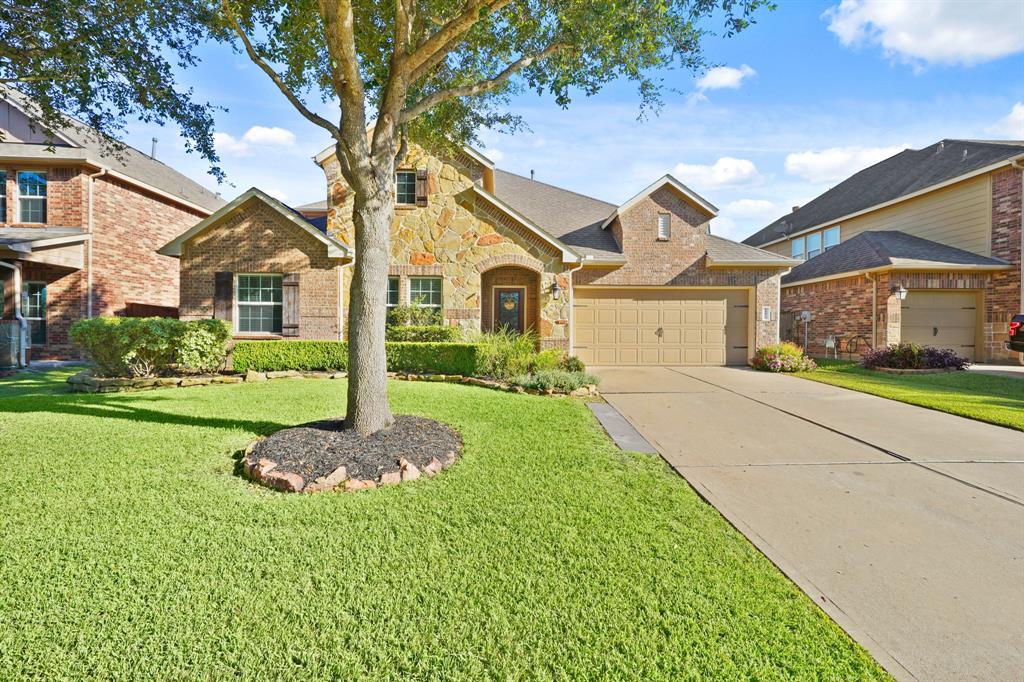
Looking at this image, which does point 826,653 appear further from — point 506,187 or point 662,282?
point 506,187

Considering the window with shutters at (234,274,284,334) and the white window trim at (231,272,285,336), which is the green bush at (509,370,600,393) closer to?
the white window trim at (231,272,285,336)

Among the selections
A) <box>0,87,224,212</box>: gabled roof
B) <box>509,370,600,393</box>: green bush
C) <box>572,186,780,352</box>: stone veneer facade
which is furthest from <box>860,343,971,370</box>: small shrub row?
<box>0,87,224,212</box>: gabled roof

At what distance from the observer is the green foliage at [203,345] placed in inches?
383

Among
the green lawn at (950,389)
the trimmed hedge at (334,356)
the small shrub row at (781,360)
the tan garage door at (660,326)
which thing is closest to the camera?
the green lawn at (950,389)

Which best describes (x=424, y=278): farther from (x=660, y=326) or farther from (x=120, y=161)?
(x=660, y=326)

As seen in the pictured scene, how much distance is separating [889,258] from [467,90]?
15.2 metres

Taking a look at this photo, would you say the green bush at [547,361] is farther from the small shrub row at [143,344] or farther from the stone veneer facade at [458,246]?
the small shrub row at [143,344]

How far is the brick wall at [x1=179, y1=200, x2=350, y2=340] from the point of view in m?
11.8

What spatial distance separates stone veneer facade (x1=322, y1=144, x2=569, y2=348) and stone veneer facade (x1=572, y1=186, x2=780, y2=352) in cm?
245

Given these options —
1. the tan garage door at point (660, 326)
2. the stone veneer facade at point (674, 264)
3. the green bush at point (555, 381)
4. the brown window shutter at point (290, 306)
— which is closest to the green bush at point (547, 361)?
the green bush at point (555, 381)

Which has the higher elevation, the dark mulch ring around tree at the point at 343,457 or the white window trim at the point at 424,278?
the white window trim at the point at 424,278

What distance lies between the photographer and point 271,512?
3635 mm

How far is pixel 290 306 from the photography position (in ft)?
38.7

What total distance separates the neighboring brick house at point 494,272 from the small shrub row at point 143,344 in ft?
6.03
